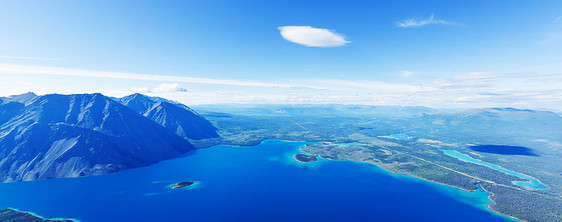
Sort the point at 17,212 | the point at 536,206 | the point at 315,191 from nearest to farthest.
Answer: the point at 17,212
the point at 536,206
the point at 315,191

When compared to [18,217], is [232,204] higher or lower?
higher

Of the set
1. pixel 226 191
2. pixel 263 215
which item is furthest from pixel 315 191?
pixel 226 191

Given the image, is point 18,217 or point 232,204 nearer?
point 18,217

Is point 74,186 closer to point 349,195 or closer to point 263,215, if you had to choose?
point 263,215

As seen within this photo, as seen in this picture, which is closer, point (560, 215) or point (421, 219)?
point (421, 219)

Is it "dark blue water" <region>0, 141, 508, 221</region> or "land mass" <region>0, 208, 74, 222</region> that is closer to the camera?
"land mass" <region>0, 208, 74, 222</region>

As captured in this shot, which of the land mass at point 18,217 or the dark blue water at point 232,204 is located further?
the dark blue water at point 232,204

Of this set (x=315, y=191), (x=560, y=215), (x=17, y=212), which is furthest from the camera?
(x=315, y=191)

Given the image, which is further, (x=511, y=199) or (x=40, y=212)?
(x=511, y=199)

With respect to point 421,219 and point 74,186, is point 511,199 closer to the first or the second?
point 421,219

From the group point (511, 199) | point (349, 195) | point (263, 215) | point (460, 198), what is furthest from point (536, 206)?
point (263, 215)
